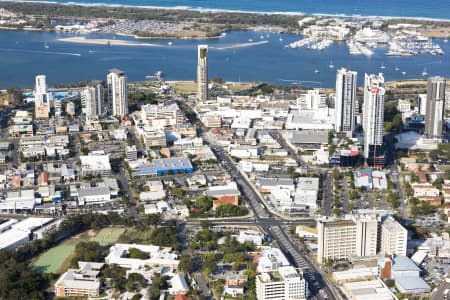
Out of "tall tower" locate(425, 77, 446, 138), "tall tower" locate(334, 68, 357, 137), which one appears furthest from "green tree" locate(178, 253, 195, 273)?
"tall tower" locate(425, 77, 446, 138)

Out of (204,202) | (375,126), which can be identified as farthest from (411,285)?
(375,126)

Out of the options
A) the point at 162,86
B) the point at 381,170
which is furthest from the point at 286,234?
the point at 162,86

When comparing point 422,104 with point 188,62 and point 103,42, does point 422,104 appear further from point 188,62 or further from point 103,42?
point 103,42

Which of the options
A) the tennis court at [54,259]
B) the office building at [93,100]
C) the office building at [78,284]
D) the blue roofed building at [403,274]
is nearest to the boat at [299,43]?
the office building at [93,100]

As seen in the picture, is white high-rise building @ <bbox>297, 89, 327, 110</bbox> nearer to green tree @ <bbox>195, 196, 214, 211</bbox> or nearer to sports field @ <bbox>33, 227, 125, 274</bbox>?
green tree @ <bbox>195, 196, 214, 211</bbox>

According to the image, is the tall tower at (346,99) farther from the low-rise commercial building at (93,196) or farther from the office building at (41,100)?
the office building at (41,100)

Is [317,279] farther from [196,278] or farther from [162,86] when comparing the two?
[162,86]
